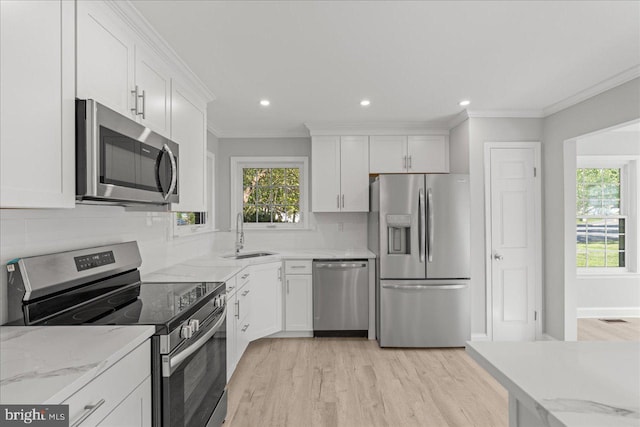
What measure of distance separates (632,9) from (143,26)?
2.57 m

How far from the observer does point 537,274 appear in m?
3.74

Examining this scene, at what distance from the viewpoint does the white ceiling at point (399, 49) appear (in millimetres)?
1882

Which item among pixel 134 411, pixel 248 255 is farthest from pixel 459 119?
pixel 134 411

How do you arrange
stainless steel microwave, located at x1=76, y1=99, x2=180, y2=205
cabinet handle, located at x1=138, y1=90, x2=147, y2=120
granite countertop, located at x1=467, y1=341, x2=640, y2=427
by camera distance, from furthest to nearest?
cabinet handle, located at x1=138, y1=90, x2=147, y2=120, stainless steel microwave, located at x1=76, y1=99, x2=180, y2=205, granite countertop, located at x1=467, y1=341, x2=640, y2=427

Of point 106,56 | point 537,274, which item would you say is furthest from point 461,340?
point 106,56

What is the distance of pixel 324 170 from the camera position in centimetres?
435

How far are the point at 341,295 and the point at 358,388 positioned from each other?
121cm

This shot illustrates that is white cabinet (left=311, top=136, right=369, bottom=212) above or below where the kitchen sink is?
above

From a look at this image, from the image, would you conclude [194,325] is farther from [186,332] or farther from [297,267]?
[297,267]

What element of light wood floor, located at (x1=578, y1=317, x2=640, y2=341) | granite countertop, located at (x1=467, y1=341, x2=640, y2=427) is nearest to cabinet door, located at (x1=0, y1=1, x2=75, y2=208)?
granite countertop, located at (x1=467, y1=341, x2=640, y2=427)

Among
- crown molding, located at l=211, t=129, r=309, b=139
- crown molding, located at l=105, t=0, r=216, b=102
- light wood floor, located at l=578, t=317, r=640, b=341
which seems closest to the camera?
crown molding, located at l=105, t=0, r=216, b=102

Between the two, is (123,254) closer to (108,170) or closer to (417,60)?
(108,170)

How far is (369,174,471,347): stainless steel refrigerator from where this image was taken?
12.0 ft

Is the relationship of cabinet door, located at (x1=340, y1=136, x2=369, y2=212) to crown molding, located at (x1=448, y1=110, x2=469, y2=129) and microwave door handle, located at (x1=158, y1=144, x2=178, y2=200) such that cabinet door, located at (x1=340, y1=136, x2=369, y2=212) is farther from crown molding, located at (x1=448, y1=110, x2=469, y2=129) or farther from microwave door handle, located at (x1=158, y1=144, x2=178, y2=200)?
microwave door handle, located at (x1=158, y1=144, x2=178, y2=200)
